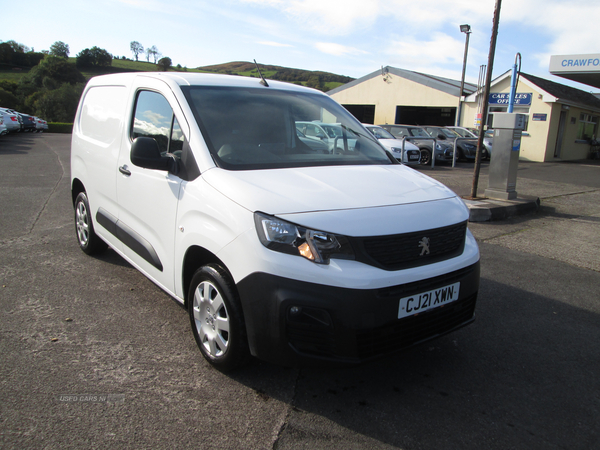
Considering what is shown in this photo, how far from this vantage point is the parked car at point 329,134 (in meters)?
3.49

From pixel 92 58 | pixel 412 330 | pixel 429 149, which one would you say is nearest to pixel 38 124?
pixel 429 149

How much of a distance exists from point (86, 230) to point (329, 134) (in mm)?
2968

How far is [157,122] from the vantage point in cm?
337

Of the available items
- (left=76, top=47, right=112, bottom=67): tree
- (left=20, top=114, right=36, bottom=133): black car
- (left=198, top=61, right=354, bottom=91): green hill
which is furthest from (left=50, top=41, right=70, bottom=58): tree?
(left=198, top=61, right=354, bottom=91): green hill

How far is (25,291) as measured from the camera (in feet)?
13.0

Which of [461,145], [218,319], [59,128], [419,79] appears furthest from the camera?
[59,128]

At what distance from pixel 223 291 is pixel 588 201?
10.6 m

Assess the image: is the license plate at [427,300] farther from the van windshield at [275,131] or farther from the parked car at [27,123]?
the parked car at [27,123]

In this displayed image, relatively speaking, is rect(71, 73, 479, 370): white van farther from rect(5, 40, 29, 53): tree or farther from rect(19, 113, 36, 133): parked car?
rect(5, 40, 29, 53): tree

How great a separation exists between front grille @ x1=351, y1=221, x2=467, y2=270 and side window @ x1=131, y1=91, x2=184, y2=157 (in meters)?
1.49

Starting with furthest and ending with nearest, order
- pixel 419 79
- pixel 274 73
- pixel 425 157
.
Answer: pixel 419 79 < pixel 425 157 < pixel 274 73

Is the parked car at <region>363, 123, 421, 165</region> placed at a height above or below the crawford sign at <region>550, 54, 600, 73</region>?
below

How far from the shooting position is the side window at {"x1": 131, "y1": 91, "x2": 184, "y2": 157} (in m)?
3.15

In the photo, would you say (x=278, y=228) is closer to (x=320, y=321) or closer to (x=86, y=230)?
(x=320, y=321)
